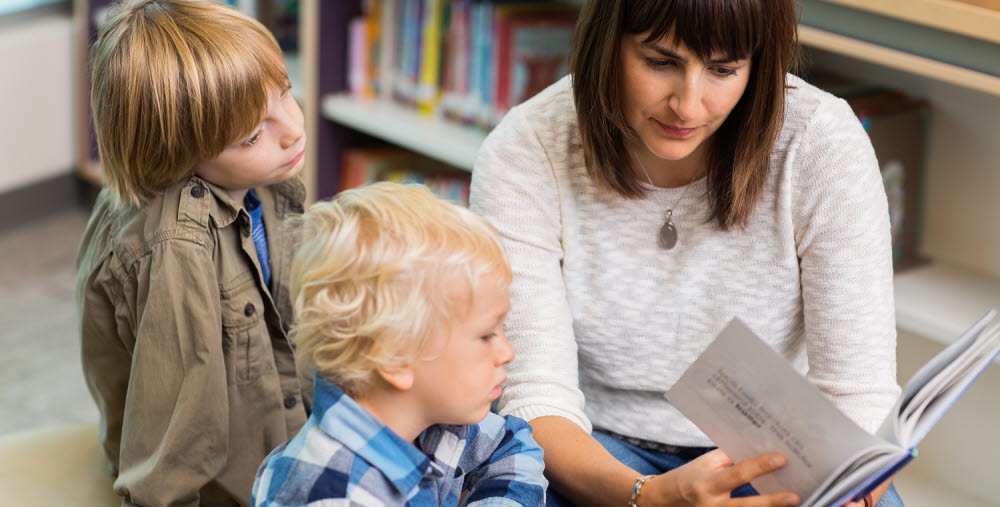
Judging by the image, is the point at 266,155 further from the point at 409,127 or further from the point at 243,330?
the point at 409,127

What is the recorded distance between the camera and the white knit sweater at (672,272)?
139 cm

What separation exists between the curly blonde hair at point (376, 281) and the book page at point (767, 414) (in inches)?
9.0

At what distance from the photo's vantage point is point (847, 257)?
4.54ft

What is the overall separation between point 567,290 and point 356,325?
476 millimetres

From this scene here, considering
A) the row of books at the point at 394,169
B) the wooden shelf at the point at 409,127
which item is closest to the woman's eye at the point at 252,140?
the wooden shelf at the point at 409,127

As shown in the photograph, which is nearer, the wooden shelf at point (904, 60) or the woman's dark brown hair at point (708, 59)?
the woman's dark brown hair at point (708, 59)

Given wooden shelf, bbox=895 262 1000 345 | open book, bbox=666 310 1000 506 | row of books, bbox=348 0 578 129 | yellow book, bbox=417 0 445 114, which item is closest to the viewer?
open book, bbox=666 310 1000 506

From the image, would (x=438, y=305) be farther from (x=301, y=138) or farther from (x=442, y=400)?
(x=301, y=138)

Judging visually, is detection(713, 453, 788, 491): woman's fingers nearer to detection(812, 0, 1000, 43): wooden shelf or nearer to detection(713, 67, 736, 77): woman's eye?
detection(713, 67, 736, 77): woman's eye

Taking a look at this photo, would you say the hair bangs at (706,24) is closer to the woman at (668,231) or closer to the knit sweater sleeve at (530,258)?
the woman at (668,231)

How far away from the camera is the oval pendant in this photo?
147 cm

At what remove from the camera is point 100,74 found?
1400 mm

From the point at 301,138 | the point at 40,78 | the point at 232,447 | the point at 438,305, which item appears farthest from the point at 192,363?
the point at 40,78

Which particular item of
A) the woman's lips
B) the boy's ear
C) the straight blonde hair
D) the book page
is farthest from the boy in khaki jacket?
the book page
